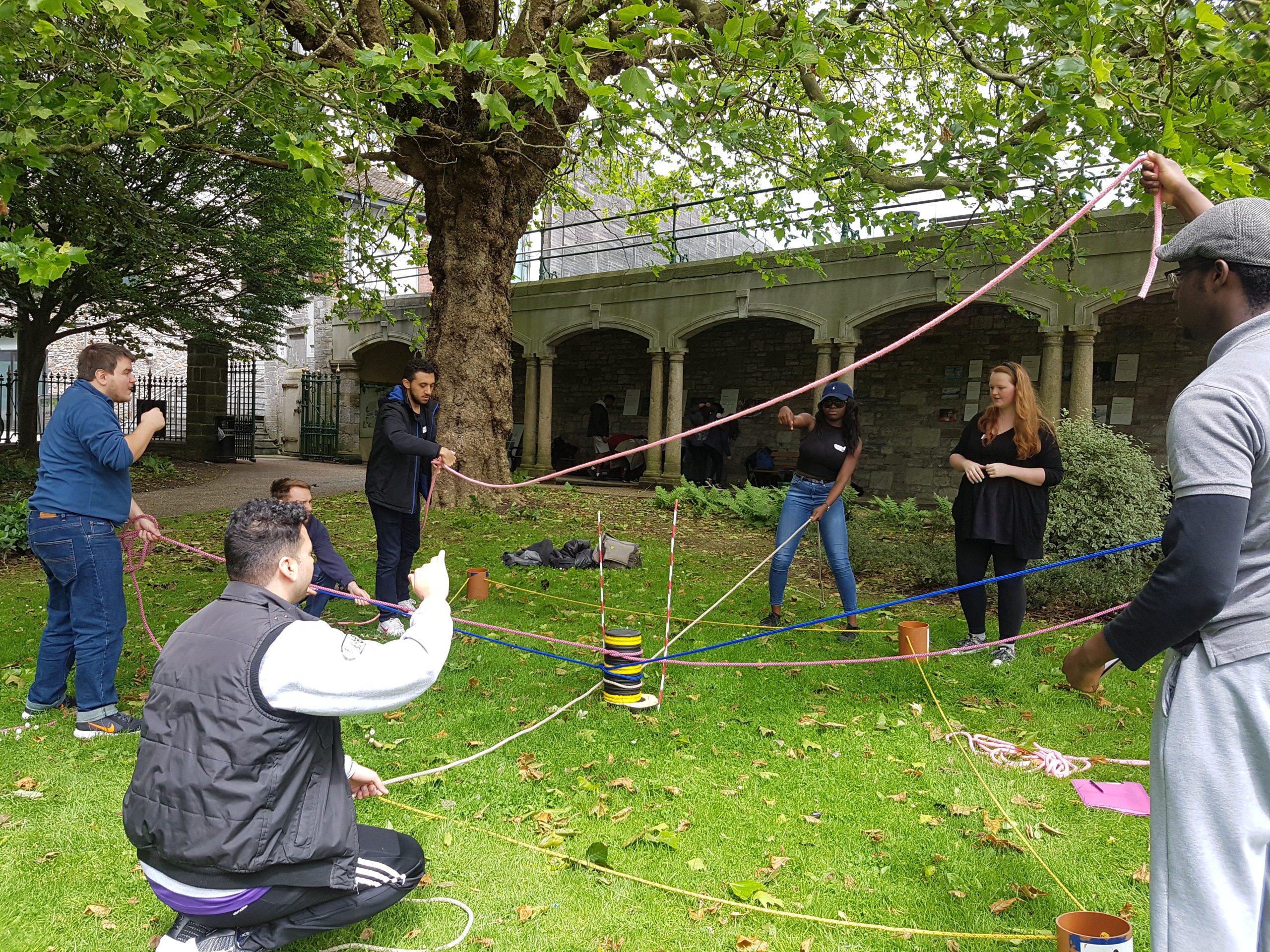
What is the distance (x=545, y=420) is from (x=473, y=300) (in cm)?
732

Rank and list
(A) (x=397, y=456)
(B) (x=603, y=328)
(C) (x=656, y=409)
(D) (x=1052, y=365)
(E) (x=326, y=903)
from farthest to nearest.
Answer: (B) (x=603, y=328) → (C) (x=656, y=409) → (D) (x=1052, y=365) → (A) (x=397, y=456) → (E) (x=326, y=903)

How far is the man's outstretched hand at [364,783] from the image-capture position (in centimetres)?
260

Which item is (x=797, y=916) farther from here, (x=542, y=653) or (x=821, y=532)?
(x=821, y=532)

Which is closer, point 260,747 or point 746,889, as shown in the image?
point 260,747

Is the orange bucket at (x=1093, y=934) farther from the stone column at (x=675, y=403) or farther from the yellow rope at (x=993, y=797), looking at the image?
the stone column at (x=675, y=403)

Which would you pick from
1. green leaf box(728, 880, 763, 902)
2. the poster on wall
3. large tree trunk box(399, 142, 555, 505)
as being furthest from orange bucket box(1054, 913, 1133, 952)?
the poster on wall

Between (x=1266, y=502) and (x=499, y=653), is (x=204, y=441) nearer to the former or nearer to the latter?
(x=499, y=653)

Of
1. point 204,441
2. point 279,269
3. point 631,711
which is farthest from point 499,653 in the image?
point 204,441

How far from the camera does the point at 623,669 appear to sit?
4703mm

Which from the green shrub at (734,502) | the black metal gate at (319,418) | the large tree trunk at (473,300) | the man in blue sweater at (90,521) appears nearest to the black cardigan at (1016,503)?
the man in blue sweater at (90,521)

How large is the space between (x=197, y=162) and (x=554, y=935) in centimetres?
1533

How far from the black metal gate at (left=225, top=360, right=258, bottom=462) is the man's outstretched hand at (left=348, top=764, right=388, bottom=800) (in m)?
19.7

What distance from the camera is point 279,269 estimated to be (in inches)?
656

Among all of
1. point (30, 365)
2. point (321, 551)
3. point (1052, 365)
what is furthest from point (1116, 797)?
point (30, 365)
